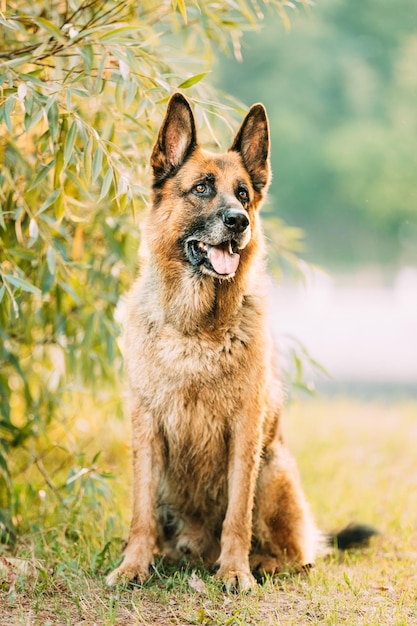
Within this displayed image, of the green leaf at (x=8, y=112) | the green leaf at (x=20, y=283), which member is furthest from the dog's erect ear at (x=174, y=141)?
the green leaf at (x=20, y=283)

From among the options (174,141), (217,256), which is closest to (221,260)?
(217,256)

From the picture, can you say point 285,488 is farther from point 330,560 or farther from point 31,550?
point 31,550

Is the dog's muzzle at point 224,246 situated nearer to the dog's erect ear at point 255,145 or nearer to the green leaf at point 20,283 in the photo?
the dog's erect ear at point 255,145

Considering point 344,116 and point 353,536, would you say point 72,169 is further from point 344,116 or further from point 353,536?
point 344,116

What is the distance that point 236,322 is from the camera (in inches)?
152

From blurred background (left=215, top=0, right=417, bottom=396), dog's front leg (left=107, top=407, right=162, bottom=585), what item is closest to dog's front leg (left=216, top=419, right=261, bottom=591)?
dog's front leg (left=107, top=407, right=162, bottom=585)

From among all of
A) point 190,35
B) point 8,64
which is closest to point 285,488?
point 8,64

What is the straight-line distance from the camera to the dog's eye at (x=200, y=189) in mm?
3770

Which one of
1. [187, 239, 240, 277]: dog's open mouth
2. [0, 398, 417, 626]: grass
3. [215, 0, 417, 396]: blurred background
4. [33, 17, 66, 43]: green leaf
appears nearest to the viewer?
[0, 398, 417, 626]: grass

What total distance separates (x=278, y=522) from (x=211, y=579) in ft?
1.79

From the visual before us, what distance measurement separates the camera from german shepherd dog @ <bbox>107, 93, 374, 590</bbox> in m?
3.72

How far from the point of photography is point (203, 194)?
377 centimetres

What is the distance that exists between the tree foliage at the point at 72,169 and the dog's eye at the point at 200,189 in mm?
256

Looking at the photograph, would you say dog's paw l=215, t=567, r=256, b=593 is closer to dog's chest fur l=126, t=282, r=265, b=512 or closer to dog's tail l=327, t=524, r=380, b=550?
dog's chest fur l=126, t=282, r=265, b=512
